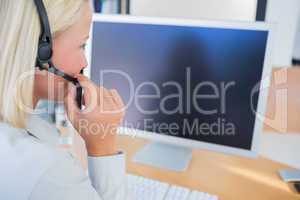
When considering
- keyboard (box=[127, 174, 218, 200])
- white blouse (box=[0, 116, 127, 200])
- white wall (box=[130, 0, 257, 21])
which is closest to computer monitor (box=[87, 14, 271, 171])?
keyboard (box=[127, 174, 218, 200])

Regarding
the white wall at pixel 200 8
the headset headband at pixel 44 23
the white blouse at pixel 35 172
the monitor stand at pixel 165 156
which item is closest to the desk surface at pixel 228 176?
the monitor stand at pixel 165 156

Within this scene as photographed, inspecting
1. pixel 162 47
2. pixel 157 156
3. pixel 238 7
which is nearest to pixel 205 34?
pixel 162 47

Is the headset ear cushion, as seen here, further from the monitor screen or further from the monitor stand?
the monitor stand

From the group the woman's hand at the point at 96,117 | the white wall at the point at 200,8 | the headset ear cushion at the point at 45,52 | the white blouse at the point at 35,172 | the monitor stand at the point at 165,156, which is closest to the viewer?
the white blouse at the point at 35,172

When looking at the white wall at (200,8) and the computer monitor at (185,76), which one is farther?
the white wall at (200,8)

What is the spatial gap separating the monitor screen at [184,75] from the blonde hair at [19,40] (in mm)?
319

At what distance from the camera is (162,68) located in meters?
0.96

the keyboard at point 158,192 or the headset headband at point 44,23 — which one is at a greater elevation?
the headset headband at point 44,23

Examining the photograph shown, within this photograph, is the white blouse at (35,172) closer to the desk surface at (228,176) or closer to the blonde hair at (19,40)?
the blonde hair at (19,40)

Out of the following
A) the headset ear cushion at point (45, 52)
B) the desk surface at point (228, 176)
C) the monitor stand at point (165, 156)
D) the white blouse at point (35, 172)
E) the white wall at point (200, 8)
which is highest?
the white wall at point (200, 8)

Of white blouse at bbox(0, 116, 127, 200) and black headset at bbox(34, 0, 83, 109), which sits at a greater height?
black headset at bbox(34, 0, 83, 109)

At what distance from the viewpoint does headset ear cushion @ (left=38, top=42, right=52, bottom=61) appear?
65cm

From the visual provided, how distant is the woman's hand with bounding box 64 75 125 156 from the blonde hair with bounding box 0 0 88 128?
0.17m

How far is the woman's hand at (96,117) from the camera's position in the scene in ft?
2.64
